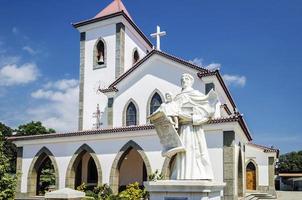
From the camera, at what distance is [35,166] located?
23984 mm

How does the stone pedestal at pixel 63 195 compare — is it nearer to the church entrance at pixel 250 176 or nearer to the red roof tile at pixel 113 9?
the red roof tile at pixel 113 9

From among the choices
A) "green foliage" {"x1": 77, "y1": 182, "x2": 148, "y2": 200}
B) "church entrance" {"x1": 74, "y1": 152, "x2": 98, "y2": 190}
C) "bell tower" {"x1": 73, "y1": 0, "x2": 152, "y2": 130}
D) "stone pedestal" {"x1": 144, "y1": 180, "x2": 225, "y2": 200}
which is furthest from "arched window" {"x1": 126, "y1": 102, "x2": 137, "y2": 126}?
"stone pedestal" {"x1": 144, "y1": 180, "x2": 225, "y2": 200}

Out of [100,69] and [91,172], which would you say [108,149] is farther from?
[100,69]

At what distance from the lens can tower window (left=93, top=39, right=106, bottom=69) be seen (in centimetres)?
2809

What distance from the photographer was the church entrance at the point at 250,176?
30484 mm

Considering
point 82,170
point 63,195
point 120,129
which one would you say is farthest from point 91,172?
point 63,195

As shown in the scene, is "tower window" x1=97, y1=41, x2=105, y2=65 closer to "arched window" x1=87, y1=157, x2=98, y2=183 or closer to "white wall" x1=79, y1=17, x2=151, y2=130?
"white wall" x1=79, y1=17, x2=151, y2=130

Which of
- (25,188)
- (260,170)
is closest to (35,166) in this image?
(25,188)

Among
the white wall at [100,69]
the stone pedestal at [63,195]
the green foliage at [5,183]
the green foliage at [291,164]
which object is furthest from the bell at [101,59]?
the green foliage at [291,164]

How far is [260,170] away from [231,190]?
13.8m

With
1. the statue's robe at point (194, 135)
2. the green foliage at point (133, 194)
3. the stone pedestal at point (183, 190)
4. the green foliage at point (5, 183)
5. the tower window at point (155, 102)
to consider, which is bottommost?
the green foliage at point (133, 194)

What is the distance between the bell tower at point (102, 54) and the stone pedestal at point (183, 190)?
1871cm

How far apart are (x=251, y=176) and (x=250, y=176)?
0.09 metres

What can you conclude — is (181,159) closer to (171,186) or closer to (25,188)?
(171,186)
